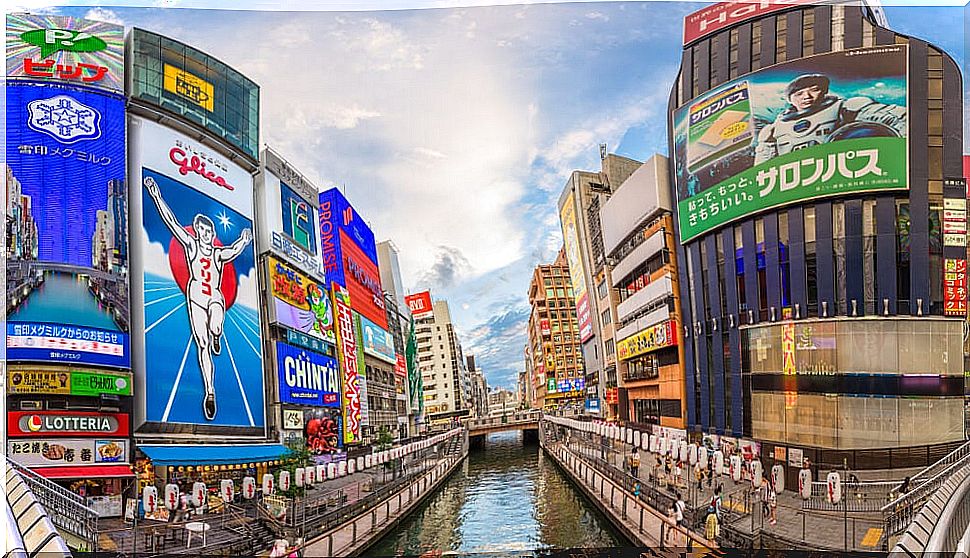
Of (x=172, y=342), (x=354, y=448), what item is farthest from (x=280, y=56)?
(x=354, y=448)

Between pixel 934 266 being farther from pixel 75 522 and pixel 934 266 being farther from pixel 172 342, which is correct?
pixel 75 522

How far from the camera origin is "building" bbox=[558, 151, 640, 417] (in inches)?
223

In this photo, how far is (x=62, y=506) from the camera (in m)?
4.41

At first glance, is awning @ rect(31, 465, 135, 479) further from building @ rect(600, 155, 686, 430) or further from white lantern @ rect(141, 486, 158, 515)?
building @ rect(600, 155, 686, 430)

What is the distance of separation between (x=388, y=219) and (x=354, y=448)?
177 cm

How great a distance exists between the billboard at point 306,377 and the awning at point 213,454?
360mm

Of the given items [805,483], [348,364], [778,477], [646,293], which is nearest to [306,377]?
[348,364]

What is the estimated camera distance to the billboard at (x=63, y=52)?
4516 mm

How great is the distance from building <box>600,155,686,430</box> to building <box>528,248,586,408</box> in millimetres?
485

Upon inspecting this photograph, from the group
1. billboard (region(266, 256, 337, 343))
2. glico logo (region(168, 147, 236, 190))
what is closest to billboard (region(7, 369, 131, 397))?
billboard (region(266, 256, 337, 343))

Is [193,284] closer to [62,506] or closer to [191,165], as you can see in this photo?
Answer: [191,165]

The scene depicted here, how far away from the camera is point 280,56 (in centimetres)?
531

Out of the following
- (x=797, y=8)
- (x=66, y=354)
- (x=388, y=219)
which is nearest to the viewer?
(x=66, y=354)

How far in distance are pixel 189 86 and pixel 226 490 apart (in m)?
2.75
